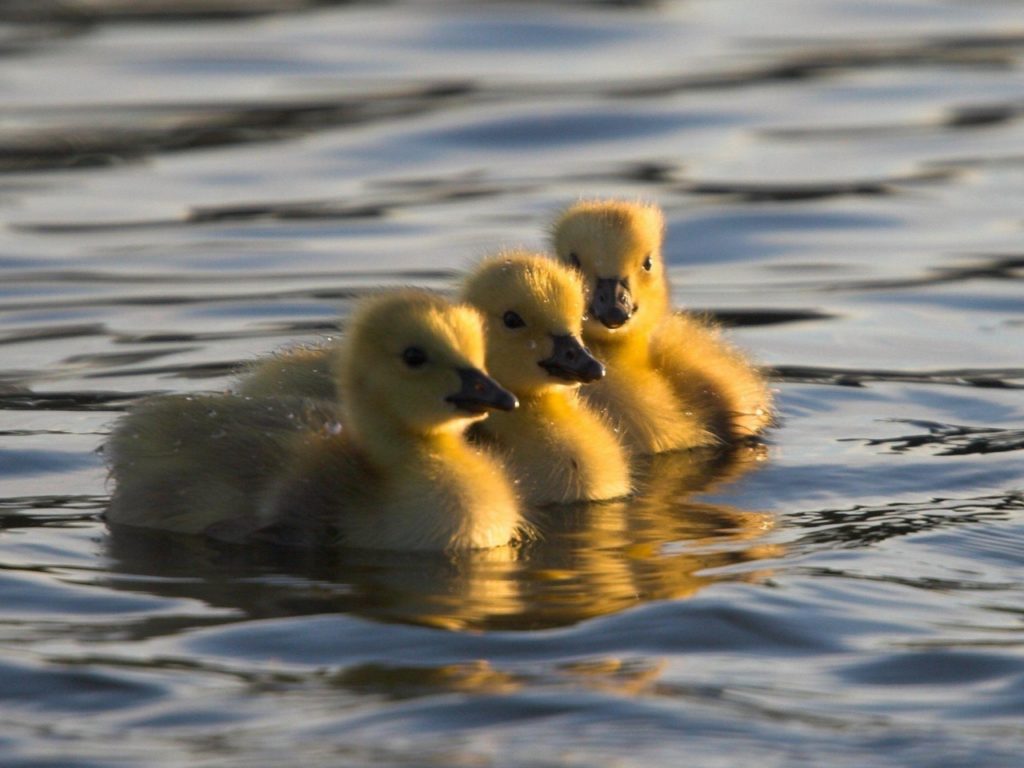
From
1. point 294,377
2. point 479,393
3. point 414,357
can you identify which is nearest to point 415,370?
point 414,357

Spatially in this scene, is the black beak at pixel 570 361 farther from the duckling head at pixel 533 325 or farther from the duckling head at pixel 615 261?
the duckling head at pixel 615 261

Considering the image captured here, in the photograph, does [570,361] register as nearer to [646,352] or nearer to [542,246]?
[646,352]

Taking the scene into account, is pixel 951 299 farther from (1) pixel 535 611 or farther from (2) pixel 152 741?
(2) pixel 152 741

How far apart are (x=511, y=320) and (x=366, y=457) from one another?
86cm

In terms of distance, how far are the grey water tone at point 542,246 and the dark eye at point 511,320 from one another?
70cm

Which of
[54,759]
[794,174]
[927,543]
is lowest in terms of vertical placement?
[54,759]

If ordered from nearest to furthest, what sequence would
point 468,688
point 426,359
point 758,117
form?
point 468,688
point 426,359
point 758,117

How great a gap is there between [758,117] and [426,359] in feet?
30.4

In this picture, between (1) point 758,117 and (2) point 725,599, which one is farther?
(1) point 758,117

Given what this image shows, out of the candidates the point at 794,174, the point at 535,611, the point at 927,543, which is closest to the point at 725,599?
the point at 535,611

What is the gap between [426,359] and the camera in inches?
260

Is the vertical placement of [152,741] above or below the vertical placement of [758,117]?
below

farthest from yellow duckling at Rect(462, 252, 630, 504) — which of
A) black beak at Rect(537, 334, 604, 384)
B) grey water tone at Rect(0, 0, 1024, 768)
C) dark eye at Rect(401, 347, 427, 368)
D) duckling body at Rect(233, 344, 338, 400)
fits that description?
dark eye at Rect(401, 347, 427, 368)

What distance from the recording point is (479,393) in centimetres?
659
